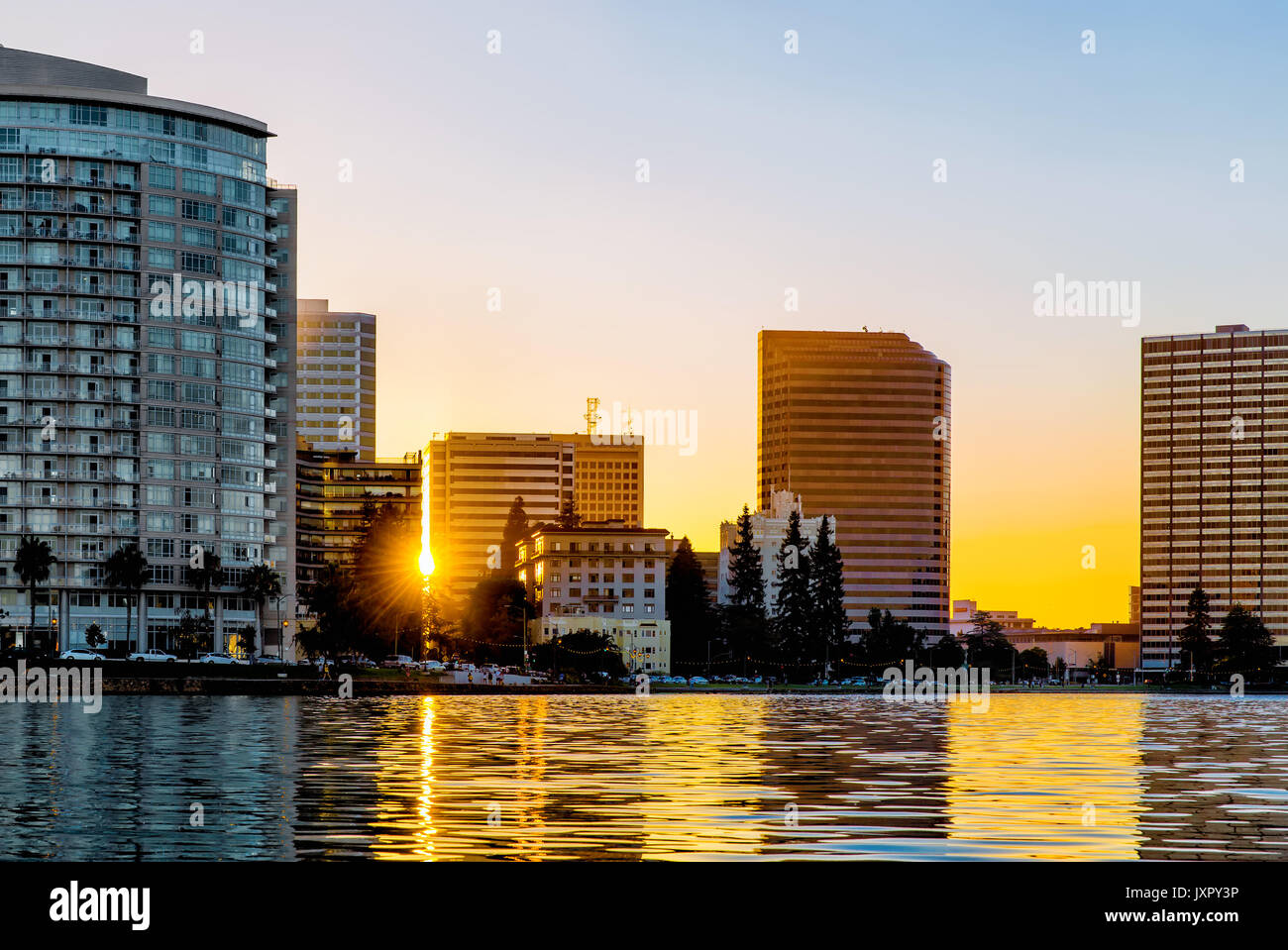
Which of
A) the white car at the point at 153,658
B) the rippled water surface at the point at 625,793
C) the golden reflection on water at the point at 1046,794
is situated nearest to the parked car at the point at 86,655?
the white car at the point at 153,658

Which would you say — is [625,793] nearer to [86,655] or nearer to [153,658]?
[86,655]

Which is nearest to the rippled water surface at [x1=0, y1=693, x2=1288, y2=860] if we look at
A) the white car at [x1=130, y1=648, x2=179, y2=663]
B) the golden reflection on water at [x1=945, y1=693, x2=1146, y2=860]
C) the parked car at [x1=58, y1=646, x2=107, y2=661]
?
the golden reflection on water at [x1=945, y1=693, x2=1146, y2=860]

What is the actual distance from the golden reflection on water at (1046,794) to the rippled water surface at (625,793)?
141 millimetres

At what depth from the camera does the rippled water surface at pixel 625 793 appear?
30703 mm

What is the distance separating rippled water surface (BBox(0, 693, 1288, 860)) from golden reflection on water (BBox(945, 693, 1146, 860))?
141mm

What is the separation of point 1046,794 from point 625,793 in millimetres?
11865

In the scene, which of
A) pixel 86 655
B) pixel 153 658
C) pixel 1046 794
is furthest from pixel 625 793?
pixel 153 658

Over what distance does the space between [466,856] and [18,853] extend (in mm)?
8389

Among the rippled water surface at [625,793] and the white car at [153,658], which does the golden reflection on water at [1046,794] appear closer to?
the rippled water surface at [625,793]

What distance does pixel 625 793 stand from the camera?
142 feet

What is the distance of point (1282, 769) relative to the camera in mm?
57281

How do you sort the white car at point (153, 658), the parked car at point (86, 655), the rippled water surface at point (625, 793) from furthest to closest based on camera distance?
the white car at point (153, 658) → the parked car at point (86, 655) → the rippled water surface at point (625, 793)
